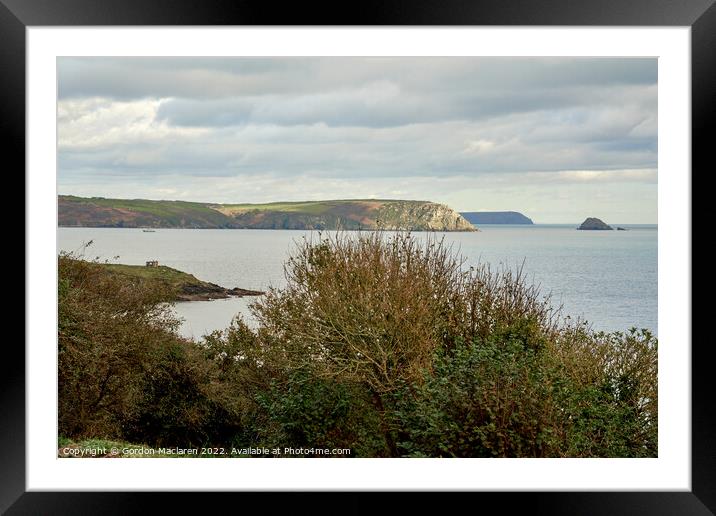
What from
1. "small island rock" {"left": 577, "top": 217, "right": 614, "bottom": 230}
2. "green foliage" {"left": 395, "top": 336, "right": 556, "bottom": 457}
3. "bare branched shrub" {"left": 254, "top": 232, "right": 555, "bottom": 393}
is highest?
"small island rock" {"left": 577, "top": 217, "right": 614, "bottom": 230}

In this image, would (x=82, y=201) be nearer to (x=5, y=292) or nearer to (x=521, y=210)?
(x=521, y=210)

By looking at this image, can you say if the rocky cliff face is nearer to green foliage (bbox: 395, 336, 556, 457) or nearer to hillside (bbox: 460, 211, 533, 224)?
hillside (bbox: 460, 211, 533, 224)

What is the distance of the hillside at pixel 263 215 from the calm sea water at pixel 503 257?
11 cm

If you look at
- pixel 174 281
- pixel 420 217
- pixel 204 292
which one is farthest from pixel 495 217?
pixel 174 281

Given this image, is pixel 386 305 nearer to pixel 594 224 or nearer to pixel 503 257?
pixel 503 257

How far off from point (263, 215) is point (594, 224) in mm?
3716

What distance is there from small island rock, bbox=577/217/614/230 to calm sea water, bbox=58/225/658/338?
0.29 ft

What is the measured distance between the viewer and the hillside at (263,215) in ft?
21.7

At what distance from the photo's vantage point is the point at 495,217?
737cm

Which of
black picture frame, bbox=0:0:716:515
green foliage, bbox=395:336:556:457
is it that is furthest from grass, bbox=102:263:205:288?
black picture frame, bbox=0:0:716:515

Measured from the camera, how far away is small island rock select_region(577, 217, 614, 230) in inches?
295

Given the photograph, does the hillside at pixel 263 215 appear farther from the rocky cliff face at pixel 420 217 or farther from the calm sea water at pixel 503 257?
the calm sea water at pixel 503 257
